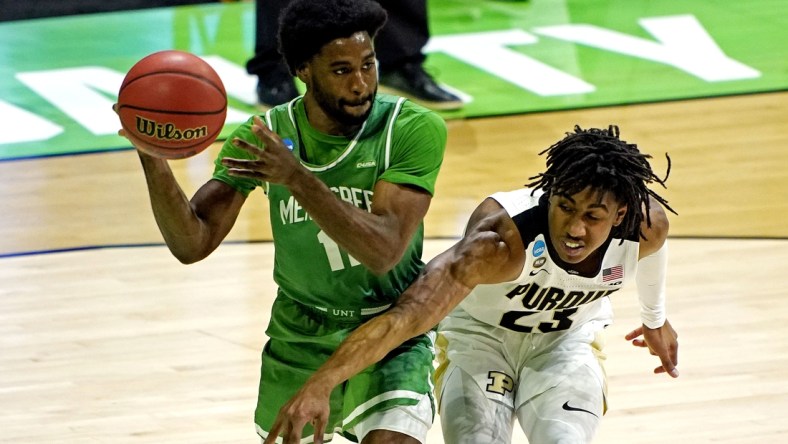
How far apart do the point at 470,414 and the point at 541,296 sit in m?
0.45

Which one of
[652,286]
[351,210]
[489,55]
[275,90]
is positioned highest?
[351,210]

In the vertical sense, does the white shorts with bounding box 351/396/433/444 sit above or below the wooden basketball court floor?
above

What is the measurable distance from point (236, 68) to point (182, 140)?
6.99 meters

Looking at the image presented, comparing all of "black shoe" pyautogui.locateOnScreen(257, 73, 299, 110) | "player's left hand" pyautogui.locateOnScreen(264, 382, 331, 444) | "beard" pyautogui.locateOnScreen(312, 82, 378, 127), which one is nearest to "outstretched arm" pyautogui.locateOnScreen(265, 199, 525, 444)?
"player's left hand" pyautogui.locateOnScreen(264, 382, 331, 444)

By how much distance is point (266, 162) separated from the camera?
11.4ft

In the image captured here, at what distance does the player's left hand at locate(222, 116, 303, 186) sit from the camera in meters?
3.47

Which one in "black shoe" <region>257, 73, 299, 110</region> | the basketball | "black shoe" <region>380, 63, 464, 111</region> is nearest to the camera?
the basketball

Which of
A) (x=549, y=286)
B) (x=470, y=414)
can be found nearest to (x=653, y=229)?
(x=549, y=286)

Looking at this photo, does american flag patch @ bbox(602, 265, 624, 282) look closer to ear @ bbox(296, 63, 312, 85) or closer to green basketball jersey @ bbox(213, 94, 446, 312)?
green basketball jersey @ bbox(213, 94, 446, 312)

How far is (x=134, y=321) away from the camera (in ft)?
20.9

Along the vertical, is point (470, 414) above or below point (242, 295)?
above

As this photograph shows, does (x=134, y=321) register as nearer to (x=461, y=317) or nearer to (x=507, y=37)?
(x=461, y=317)

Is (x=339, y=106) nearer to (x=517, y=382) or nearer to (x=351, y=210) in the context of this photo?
(x=351, y=210)

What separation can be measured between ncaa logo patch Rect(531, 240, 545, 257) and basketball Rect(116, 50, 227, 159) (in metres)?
1.07
